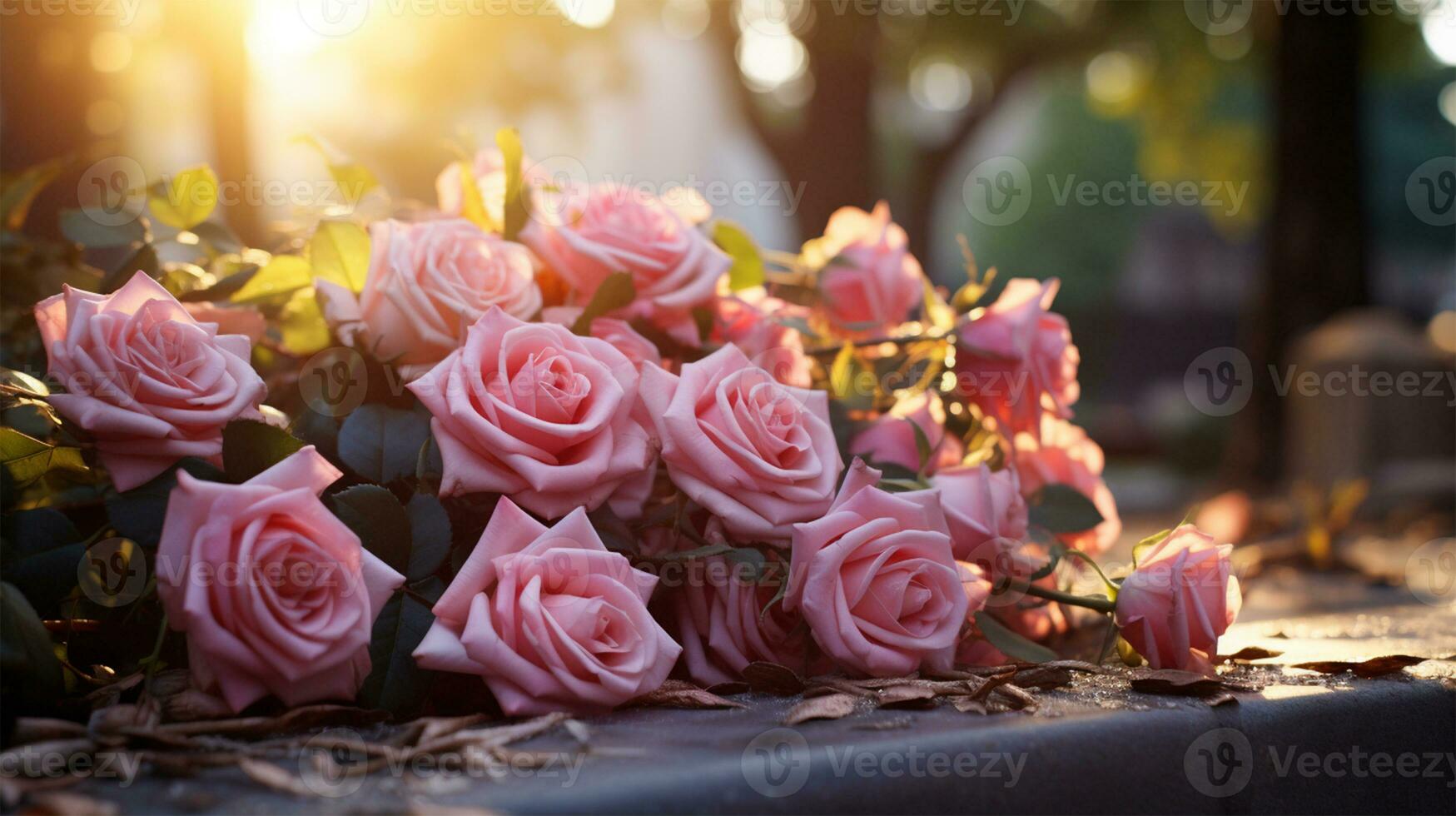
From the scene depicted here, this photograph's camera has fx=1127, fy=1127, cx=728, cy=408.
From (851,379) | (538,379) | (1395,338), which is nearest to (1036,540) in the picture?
(851,379)

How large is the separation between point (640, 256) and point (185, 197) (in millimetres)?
→ 731

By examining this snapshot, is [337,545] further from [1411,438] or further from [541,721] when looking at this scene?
[1411,438]

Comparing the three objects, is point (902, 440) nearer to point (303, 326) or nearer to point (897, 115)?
point (303, 326)

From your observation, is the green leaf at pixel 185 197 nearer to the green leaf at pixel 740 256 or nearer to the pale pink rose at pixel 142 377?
the pale pink rose at pixel 142 377

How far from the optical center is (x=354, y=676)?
46.9 inches

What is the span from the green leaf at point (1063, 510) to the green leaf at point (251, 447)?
1054mm

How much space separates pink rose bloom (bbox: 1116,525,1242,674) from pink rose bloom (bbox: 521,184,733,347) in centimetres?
72

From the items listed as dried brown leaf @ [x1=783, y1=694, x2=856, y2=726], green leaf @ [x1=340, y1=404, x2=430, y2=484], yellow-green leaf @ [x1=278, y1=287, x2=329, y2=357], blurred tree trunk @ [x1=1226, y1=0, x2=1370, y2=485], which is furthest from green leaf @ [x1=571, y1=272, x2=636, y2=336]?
blurred tree trunk @ [x1=1226, y1=0, x2=1370, y2=485]

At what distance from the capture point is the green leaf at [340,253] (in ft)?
5.17

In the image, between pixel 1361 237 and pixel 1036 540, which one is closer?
pixel 1036 540

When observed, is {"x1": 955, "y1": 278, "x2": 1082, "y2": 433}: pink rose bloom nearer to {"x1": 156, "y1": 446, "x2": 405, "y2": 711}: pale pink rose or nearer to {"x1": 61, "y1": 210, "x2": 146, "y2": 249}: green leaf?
{"x1": 156, "y1": 446, "x2": 405, "y2": 711}: pale pink rose

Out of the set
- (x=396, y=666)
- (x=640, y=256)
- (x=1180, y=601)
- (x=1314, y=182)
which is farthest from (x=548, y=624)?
(x=1314, y=182)

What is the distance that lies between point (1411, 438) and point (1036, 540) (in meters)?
7.85

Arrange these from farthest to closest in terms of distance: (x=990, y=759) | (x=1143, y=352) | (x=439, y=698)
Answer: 1. (x=1143, y=352)
2. (x=439, y=698)
3. (x=990, y=759)
